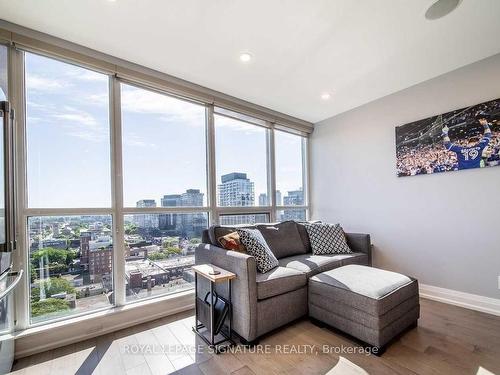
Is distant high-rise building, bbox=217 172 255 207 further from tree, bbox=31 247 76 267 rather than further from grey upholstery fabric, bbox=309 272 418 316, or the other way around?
tree, bbox=31 247 76 267

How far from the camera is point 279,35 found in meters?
2.10

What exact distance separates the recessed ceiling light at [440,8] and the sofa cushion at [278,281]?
2.37 metres

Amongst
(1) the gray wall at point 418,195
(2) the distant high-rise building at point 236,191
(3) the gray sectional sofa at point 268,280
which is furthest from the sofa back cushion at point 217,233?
(1) the gray wall at point 418,195

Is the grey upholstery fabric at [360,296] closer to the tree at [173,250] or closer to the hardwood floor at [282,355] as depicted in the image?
the hardwood floor at [282,355]

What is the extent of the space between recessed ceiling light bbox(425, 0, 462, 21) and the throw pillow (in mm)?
2429

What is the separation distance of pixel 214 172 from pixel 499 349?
301 cm

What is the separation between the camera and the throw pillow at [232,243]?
93.5 inches

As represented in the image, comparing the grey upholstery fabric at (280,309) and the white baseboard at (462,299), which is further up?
the grey upholstery fabric at (280,309)

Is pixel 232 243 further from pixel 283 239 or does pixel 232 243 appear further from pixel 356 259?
pixel 356 259

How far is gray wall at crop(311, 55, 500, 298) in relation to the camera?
2496mm

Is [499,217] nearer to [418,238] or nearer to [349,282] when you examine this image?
[418,238]

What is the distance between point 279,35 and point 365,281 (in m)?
2.19

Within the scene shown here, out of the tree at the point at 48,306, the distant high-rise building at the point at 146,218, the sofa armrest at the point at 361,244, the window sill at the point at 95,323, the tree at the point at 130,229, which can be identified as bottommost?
the window sill at the point at 95,323

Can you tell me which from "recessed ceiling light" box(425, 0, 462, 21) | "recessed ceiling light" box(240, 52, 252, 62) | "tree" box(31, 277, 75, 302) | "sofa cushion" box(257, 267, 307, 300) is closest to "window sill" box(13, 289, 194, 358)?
"tree" box(31, 277, 75, 302)
